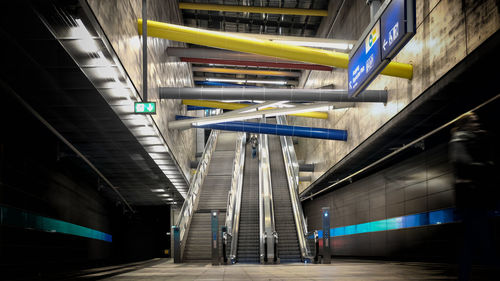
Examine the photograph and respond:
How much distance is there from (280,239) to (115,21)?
33.4 ft

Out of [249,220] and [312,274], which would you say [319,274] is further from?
[249,220]

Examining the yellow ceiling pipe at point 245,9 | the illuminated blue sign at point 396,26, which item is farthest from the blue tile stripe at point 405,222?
the yellow ceiling pipe at point 245,9

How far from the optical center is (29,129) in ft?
37.8

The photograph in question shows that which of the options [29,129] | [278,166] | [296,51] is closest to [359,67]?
[296,51]

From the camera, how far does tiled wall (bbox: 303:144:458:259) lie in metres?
12.4

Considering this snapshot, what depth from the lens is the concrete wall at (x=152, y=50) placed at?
9430 millimetres

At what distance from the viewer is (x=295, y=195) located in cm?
1964

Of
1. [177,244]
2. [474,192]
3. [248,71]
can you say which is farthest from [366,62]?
[248,71]

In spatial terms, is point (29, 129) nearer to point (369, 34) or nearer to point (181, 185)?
point (369, 34)

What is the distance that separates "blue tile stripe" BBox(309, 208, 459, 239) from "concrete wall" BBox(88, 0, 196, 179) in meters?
7.48

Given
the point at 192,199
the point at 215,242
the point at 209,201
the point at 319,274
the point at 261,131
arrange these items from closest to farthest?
the point at 319,274
the point at 215,242
the point at 192,199
the point at 261,131
the point at 209,201

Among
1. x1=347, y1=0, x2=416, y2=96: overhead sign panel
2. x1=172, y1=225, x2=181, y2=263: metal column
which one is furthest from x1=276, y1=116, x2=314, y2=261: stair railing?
x1=347, y1=0, x2=416, y2=96: overhead sign panel

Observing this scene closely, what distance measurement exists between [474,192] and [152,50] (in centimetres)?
1279

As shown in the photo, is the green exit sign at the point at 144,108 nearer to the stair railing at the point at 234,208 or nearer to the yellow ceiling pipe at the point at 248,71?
the stair railing at the point at 234,208
